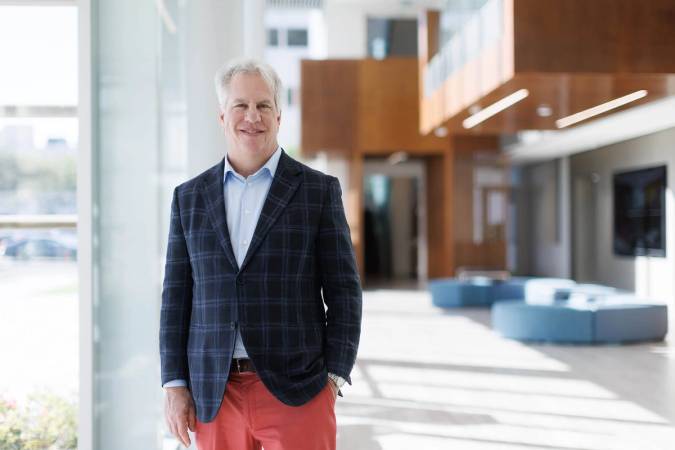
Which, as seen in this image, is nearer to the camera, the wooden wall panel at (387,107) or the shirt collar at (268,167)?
the shirt collar at (268,167)

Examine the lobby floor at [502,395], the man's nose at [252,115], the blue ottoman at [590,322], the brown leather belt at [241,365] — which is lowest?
the lobby floor at [502,395]

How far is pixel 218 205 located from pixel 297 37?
41697 millimetres

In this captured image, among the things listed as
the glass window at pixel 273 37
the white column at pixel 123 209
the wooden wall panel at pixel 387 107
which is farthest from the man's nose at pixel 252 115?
the glass window at pixel 273 37

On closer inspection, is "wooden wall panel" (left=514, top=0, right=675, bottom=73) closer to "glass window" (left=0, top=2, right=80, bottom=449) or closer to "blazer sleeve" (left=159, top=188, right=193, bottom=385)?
"glass window" (left=0, top=2, right=80, bottom=449)

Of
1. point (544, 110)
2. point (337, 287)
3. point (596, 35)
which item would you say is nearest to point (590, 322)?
point (544, 110)

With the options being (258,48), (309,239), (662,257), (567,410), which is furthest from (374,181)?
(309,239)

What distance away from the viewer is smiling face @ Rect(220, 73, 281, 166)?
235cm

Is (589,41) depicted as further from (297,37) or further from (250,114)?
(297,37)

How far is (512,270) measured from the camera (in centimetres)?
2620

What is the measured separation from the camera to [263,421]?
2.34m

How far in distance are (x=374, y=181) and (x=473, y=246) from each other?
17.8 ft

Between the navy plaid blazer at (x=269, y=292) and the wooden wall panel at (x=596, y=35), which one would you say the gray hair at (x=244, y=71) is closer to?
the navy plaid blazer at (x=269, y=292)

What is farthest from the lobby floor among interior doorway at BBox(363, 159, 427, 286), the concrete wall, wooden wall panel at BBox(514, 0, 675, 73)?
interior doorway at BBox(363, 159, 427, 286)

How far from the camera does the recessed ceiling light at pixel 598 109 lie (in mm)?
11523
